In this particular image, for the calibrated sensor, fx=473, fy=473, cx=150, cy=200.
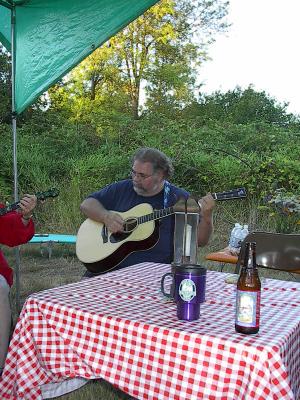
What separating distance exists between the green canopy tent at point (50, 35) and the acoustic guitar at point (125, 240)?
835 mm

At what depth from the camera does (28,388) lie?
5.01ft

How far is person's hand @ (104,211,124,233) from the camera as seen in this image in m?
2.83

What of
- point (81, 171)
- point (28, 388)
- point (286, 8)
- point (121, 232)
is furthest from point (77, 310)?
point (286, 8)

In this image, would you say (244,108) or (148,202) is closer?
(148,202)

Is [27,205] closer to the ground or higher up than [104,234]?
higher up

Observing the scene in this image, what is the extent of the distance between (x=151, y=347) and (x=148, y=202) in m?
1.71

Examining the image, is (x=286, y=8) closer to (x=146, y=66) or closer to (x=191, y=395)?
(x=146, y=66)

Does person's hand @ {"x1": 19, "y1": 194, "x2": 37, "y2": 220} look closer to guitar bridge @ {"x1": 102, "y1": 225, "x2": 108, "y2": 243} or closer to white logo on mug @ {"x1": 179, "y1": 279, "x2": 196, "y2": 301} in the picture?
guitar bridge @ {"x1": 102, "y1": 225, "x2": 108, "y2": 243}

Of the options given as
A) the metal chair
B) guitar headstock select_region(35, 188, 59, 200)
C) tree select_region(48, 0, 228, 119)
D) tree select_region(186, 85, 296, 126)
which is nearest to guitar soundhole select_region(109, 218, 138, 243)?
guitar headstock select_region(35, 188, 59, 200)

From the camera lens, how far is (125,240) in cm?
282

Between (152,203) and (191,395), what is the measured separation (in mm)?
1796

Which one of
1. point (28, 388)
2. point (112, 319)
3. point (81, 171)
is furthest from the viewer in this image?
point (81, 171)

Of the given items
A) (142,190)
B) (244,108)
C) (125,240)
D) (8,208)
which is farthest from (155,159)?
(244,108)

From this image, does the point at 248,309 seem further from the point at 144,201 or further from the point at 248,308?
the point at 144,201
